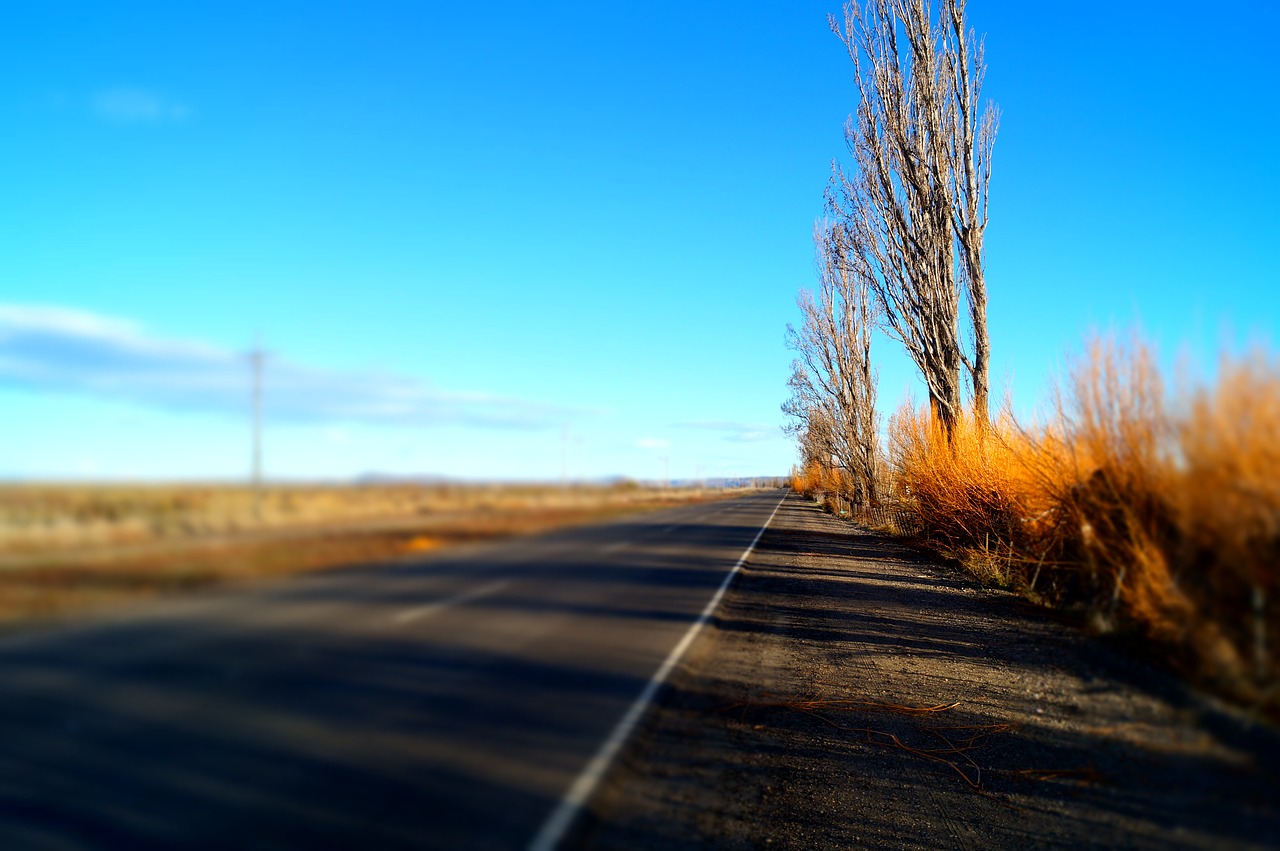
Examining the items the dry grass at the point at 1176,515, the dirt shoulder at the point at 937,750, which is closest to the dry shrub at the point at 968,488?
the dirt shoulder at the point at 937,750

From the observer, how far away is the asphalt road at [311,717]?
6.06 ft

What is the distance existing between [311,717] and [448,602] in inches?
31.7

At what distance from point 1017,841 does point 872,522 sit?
20994 millimetres

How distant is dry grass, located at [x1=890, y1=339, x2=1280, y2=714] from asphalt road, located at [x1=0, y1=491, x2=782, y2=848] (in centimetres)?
234

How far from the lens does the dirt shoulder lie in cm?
111

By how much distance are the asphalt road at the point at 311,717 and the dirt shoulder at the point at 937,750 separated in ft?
→ 1.92

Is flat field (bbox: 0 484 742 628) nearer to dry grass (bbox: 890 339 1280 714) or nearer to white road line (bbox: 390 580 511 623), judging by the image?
white road line (bbox: 390 580 511 623)

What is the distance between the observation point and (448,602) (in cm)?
305

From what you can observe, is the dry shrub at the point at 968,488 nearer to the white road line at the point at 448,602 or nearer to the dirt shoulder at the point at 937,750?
the dirt shoulder at the point at 937,750

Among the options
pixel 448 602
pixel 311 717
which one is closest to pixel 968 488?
pixel 448 602

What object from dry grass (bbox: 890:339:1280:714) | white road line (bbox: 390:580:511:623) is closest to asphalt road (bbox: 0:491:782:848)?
white road line (bbox: 390:580:511:623)

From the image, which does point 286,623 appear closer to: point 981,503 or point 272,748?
point 272,748

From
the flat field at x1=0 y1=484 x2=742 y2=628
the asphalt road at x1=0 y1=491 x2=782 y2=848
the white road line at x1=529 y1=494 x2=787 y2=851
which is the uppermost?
the flat field at x1=0 y1=484 x2=742 y2=628

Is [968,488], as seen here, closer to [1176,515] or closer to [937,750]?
[937,750]
